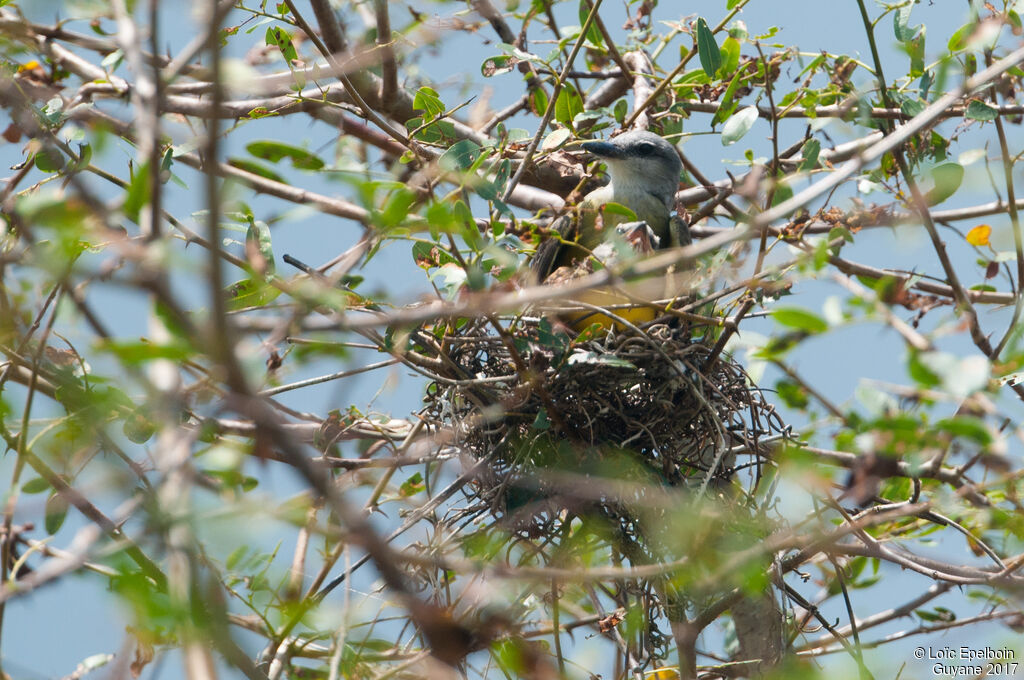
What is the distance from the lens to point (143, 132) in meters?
1.41

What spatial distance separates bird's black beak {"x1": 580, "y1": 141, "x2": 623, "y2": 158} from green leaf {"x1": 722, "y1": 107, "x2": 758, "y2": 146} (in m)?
0.81

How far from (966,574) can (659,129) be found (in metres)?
2.30

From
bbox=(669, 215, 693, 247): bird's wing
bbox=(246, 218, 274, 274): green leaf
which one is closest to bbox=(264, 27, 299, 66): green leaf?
bbox=(246, 218, 274, 274): green leaf

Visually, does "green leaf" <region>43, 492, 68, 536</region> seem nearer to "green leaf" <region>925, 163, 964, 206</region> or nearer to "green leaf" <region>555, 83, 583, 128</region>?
"green leaf" <region>555, 83, 583, 128</region>

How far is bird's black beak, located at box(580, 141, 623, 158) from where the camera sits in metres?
4.18

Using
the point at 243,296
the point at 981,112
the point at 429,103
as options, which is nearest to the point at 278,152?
the point at 243,296

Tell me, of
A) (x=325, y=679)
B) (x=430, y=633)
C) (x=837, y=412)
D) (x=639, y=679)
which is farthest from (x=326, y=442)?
(x=430, y=633)

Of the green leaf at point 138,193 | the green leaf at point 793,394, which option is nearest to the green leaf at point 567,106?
the green leaf at point 793,394

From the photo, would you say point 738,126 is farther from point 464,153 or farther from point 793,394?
point 793,394

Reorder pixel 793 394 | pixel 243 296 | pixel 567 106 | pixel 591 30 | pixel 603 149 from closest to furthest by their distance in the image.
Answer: pixel 793 394
pixel 243 296
pixel 567 106
pixel 603 149
pixel 591 30

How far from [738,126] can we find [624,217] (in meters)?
0.67

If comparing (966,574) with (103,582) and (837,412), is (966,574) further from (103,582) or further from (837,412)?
(103,582)

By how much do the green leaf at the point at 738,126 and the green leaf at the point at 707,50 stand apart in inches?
10.5

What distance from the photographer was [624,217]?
3.95 metres
